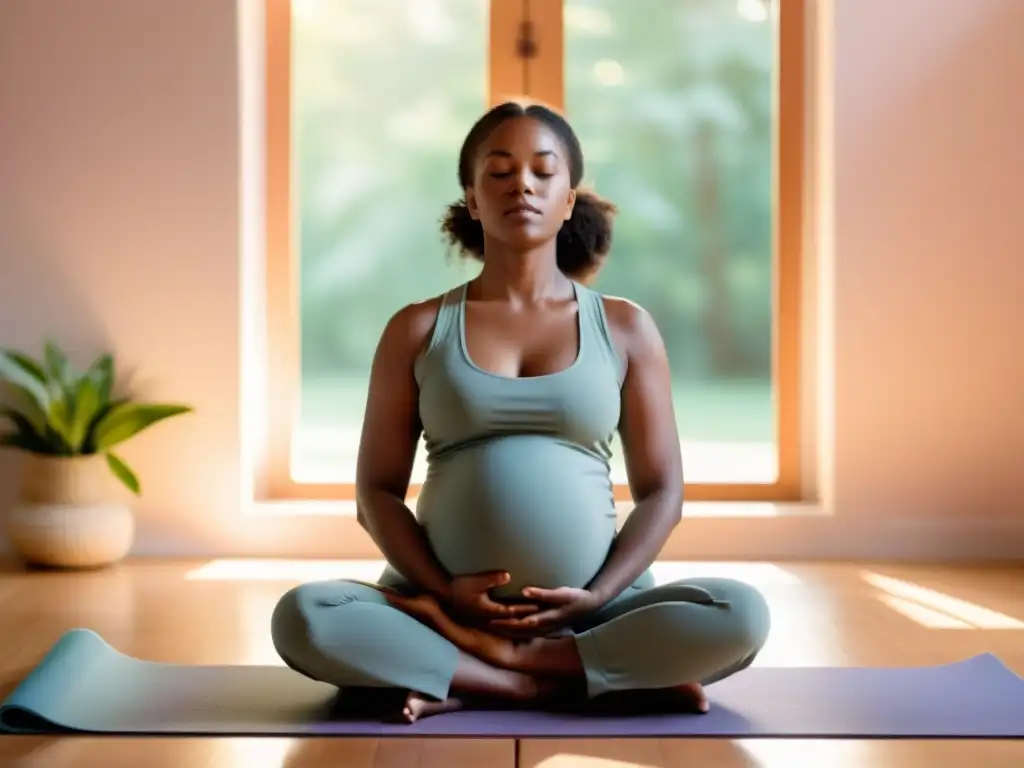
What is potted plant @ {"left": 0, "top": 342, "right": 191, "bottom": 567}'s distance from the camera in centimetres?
381

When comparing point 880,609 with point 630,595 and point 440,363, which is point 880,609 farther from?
point 440,363

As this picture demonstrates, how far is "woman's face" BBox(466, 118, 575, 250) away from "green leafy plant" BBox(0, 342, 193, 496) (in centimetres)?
179

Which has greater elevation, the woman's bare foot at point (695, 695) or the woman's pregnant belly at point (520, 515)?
the woman's pregnant belly at point (520, 515)

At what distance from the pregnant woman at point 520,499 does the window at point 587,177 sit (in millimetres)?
1725

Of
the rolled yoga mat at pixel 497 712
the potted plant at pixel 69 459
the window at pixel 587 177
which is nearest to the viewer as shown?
the rolled yoga mat at pixel 497 712

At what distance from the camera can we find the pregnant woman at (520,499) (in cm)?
223

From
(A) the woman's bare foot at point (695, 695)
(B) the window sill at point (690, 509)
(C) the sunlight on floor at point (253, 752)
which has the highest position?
(B) the window sill at point (690, 509)

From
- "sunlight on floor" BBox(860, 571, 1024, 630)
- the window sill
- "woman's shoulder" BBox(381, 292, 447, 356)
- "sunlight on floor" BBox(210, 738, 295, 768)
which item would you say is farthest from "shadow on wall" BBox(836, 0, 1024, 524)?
"sunlight on floor" BBox(210, 738, 295, 768)

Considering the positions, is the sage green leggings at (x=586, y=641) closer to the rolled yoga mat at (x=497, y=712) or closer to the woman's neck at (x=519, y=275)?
the rolled yoga mat at (x=497, y=712)

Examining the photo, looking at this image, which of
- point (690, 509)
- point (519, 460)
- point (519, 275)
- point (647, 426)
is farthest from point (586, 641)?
point (690, 509)

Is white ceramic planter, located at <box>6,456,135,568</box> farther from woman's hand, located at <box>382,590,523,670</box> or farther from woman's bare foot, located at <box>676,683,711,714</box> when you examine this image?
woman's bare foot, located at <box>676,683,711,714</box>

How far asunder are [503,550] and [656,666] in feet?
0.98

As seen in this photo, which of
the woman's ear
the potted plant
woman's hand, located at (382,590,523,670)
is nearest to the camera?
woman's hand, located at (382,590,523,670)

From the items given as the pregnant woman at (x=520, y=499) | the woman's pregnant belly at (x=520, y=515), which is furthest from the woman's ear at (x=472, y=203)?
the woman's pregnant belly at (x=520, y=515)
